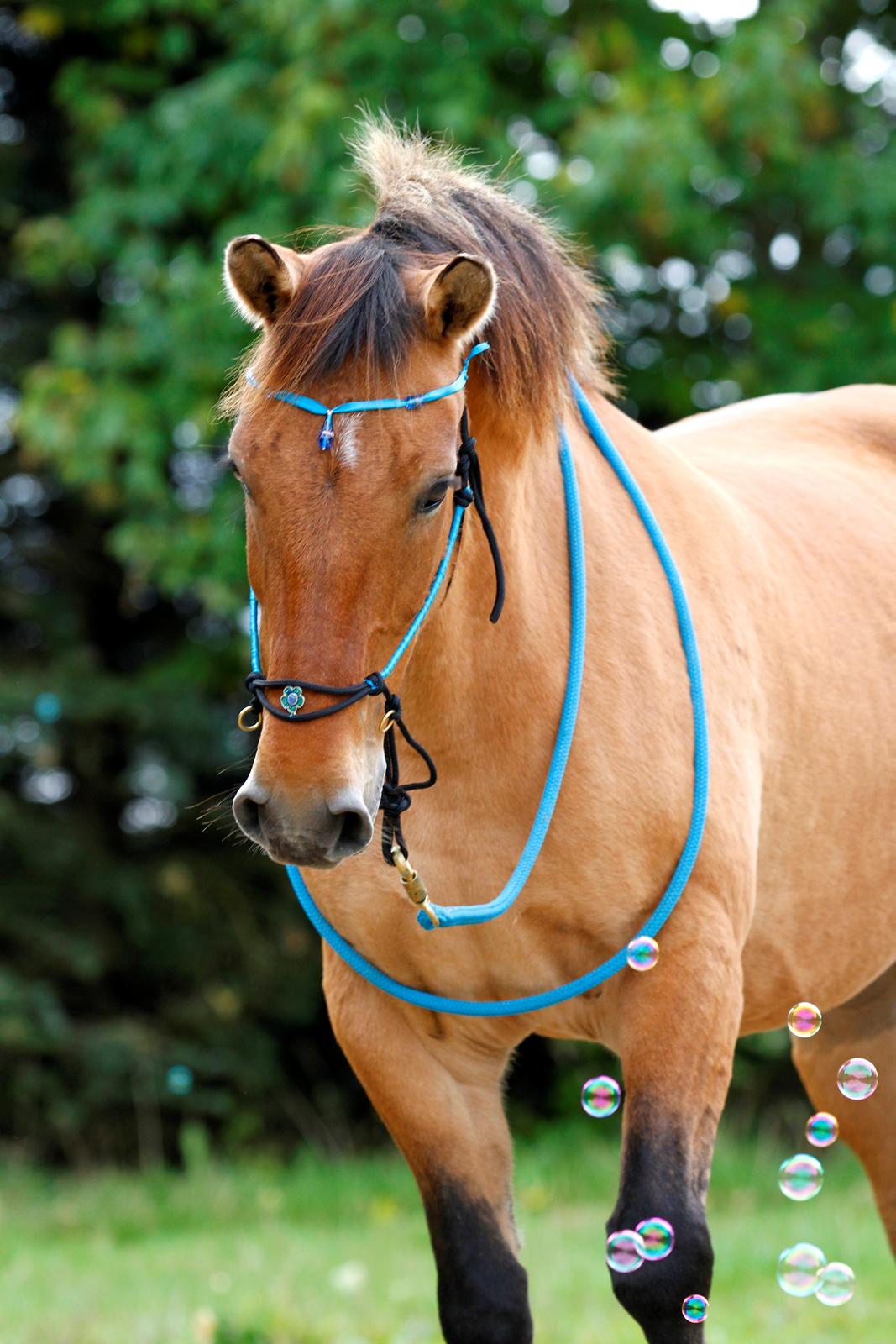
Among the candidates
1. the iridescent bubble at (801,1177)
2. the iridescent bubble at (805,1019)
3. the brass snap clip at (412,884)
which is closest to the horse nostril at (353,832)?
the brass snap clip at (412,884)

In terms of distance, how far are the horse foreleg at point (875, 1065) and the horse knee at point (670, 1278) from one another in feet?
4.26

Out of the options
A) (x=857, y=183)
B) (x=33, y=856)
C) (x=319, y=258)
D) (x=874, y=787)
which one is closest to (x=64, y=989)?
(x=33, y=856)

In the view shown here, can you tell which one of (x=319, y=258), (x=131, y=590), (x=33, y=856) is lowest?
(x=33, y=856)

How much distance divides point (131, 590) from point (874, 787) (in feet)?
19.4

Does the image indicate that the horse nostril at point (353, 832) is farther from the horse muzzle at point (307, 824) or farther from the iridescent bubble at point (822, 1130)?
the iridescent bubble at point (822, 1130)

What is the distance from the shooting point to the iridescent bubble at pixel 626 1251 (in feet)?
8.07

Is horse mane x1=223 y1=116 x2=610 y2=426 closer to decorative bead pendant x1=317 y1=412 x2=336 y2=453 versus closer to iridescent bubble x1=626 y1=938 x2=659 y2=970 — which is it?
decorative bead pendant x1=317 y1=412 x2=336 y2=453

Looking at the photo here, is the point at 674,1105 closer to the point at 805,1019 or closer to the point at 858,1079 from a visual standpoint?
the point at 805,1019

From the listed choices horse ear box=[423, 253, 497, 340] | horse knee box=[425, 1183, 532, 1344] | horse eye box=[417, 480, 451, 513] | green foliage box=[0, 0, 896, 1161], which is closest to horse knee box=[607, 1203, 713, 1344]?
horse knee box=[425, 1183, 532, 1344]

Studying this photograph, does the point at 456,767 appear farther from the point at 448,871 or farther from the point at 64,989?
the point at 64,989

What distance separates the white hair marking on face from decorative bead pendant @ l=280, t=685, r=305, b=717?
323 mm

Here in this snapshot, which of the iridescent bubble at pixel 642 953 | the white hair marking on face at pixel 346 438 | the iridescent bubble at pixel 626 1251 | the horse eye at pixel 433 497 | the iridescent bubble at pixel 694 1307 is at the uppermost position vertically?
the white hair marking on face at pixel 346 438

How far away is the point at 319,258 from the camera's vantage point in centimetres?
245

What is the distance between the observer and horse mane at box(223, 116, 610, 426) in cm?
229
